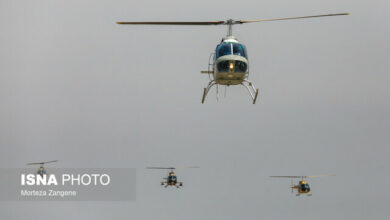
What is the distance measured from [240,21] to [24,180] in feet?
162

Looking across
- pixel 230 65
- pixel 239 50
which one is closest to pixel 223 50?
pixel 239 50

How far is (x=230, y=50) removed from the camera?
44.2 metres

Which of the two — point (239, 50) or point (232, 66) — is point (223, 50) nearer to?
point (239, 50)

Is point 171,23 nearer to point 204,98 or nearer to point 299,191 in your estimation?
point 204,98

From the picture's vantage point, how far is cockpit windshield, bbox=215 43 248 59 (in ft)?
145

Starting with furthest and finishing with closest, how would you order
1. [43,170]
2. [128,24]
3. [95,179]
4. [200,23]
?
1. [43,170]
2. [95,179]
3. [200,23]
4. [128,24]

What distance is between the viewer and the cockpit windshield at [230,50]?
44.1m

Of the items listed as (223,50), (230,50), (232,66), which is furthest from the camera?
(223,50)

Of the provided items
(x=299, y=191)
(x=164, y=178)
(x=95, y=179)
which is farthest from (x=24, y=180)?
(x=299, y=191)

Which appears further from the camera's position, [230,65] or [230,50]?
[230,50]

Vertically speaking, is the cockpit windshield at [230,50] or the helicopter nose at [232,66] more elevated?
the cockpit windshield at [230,50]

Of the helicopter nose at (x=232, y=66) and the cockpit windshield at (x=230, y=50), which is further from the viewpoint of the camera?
the cockpit windshield at (x=230, y=50)

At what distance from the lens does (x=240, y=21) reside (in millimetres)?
45312

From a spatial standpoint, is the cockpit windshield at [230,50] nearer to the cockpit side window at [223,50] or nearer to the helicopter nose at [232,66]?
the cockpit side window at [223,50]
